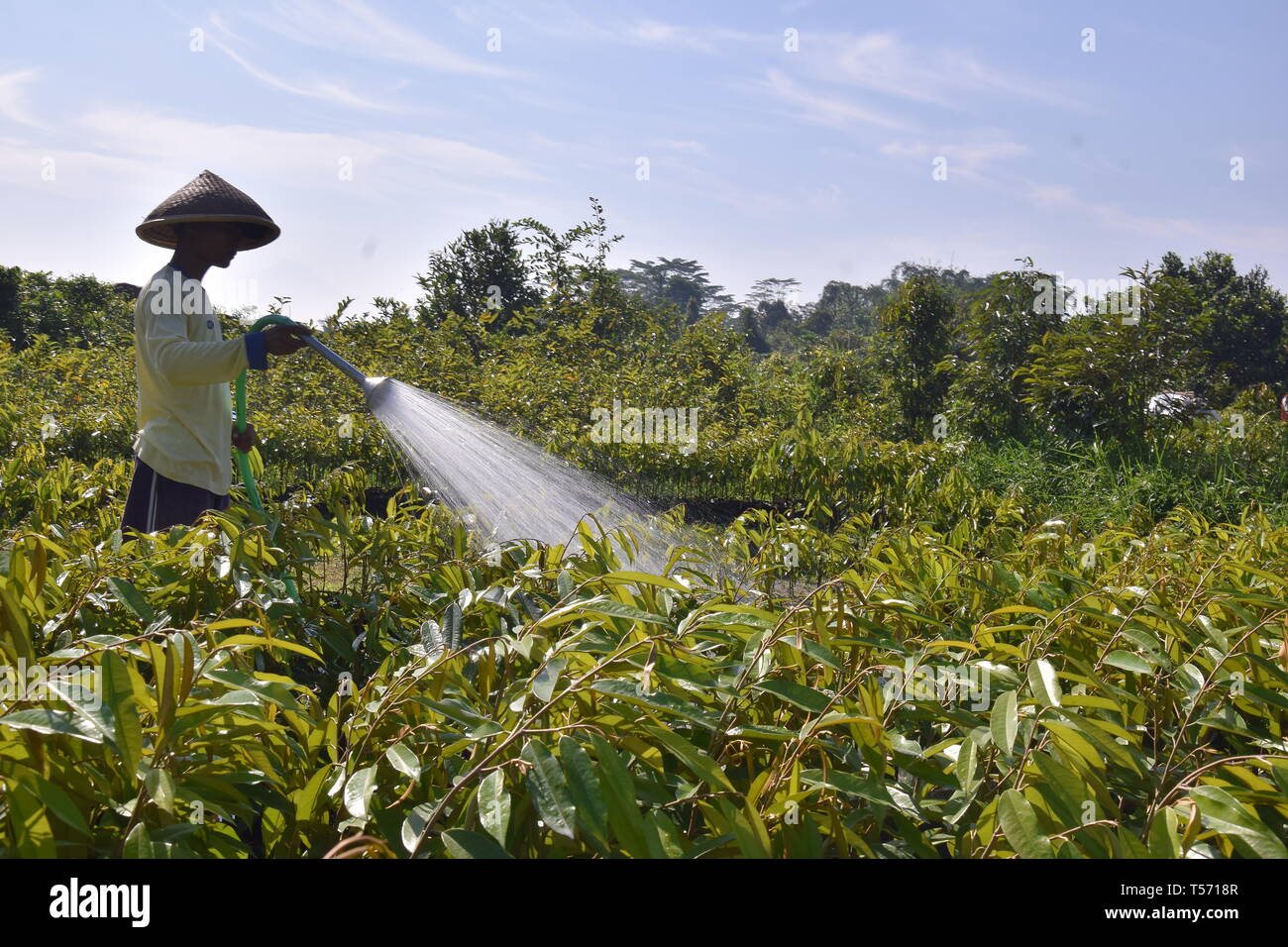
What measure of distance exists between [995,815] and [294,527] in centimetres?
166

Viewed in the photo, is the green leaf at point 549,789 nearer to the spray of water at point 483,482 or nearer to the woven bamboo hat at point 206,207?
the spray of water at point 483,482

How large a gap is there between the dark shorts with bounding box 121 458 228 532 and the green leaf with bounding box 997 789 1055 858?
2.97 metres

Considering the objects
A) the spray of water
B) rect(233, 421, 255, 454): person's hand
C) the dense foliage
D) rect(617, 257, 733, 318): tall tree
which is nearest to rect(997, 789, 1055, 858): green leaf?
the dense foliage

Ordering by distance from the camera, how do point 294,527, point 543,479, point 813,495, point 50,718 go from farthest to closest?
1. point 813,495
2. point 543,479
3. point 294,527
4. point 50,718

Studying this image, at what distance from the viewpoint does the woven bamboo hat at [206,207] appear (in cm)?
304

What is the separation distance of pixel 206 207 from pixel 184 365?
56cm

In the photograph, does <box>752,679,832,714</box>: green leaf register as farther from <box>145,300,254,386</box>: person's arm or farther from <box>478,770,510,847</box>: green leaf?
<box>145,300,254,386</box>: person's arm

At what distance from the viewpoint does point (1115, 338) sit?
7777 mm

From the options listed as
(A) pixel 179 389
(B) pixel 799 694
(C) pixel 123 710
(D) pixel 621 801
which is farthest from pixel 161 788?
(A) pixel 179 389

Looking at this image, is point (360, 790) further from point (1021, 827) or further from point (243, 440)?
point (243, 440)

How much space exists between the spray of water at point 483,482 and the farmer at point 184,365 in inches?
23.5

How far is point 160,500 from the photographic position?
126 inches
